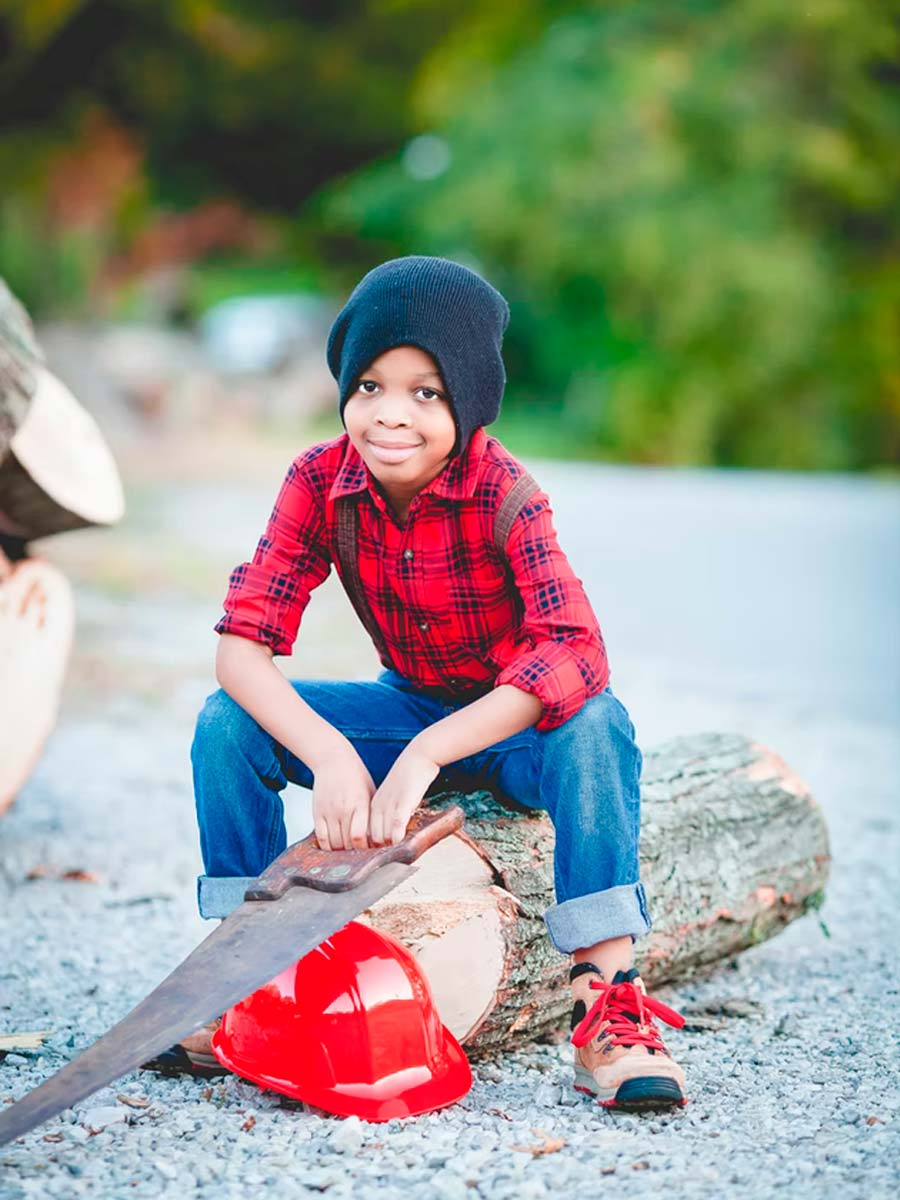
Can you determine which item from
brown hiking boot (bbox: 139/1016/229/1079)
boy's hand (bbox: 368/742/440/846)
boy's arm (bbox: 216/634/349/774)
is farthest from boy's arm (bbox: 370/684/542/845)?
brown hiking boot (bbox: 139/1016/229/1079)

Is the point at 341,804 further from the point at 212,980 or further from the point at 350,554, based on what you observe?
the point at 350,554

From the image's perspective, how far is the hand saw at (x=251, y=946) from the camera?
1.82 meters

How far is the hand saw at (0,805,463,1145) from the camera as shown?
1.82 m

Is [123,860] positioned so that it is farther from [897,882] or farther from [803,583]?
[803,583]

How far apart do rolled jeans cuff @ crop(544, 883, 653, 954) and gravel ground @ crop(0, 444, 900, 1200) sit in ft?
0.83

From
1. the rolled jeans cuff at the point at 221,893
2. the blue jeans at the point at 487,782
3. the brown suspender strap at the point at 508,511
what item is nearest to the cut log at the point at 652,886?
the blue jeans at the point at 487,782

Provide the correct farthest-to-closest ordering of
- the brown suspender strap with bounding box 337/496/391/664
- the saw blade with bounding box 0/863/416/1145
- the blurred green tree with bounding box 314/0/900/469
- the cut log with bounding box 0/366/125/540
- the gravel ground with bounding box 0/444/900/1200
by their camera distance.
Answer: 1. the blurred green tree with bounding box 314/0/900/469
2. the cut log with bounding box 0/366/125/540
3. the brown suspender strap with bounding box 337/496/391/664
4. the gravel ground with bounding box 0/444/900/1200
5. the saw blade with bounding box 0/863/416/1145

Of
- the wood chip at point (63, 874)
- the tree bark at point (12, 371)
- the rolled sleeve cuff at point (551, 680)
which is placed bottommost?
the wood chip at point (63, 874)

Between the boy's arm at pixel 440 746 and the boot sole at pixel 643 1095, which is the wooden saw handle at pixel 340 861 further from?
the boot sole at pixel 643 1095

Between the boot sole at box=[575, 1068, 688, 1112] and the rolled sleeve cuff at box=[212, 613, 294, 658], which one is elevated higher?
the rolled sleeve cuff at box=[212, 613, 294, 658]

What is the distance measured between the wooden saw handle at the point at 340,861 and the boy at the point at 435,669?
1.3 inches

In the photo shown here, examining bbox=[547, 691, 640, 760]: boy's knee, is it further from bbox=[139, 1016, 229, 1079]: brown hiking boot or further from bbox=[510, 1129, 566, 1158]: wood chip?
bbox=[139, 1016, 229, 1079]: brown hiking boot

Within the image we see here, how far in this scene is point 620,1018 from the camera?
2.17 meters

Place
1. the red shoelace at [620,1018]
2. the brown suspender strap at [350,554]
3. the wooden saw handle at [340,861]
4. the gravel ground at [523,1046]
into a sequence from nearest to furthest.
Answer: the gravel ground at [523,1046]
the wooden saw handle at [340,861]
the red shoelace at [620,1018]
the brown suspender strap at [350,554]
